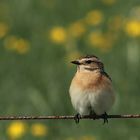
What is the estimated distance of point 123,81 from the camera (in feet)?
35.3

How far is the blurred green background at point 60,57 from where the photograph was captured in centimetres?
1016

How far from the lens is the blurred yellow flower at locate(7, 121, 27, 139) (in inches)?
398

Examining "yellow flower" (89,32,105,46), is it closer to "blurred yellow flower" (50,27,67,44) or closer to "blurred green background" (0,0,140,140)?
"blurred green background" (0,0,140,140)

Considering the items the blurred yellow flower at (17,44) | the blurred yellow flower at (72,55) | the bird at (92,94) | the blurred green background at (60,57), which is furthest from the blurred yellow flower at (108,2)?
the bird at (92,94)

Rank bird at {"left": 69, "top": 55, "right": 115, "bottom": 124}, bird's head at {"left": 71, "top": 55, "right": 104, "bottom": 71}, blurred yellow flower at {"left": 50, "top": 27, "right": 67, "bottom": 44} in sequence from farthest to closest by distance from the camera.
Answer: blurred yellow flower at {"left": 50, "top": 27, "right": 67, "bottom": 44} → bird's head at {"left": 71, "top": 55, "right": 104, "bottom": 71} → bird at {"left": 69, "top": 55, "right": 115, "bottom": 124}

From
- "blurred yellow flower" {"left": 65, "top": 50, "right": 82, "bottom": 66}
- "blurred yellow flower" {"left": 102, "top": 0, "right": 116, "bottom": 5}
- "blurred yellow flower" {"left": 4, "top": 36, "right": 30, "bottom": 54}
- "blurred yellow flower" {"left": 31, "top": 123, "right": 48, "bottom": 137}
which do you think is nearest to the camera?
"blurred yellow flower" {"left": 31, "top": 123, "right": 48, "bottom": 137}

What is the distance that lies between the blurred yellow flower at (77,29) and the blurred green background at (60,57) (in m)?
0.01

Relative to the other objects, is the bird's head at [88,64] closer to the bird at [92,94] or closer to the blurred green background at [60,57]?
the bird at [92,94]

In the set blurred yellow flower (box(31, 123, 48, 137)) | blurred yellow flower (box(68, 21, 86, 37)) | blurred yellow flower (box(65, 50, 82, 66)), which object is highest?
blurred yellow flower (box(68, 21, 86, 37))

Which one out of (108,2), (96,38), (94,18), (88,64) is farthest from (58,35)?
(88,64)

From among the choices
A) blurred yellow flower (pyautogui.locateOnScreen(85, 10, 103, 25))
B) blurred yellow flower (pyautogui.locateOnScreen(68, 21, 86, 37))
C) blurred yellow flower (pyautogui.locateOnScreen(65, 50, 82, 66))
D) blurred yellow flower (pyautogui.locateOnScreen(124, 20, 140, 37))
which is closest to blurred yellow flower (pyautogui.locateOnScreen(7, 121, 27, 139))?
blurred yellow flower (pyautogui.locateOnScreen(65, 50, 82, 66))

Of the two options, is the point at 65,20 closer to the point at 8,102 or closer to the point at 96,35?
the point at 96,35

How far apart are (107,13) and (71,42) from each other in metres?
1.31

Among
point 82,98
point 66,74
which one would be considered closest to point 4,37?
point 66,74
